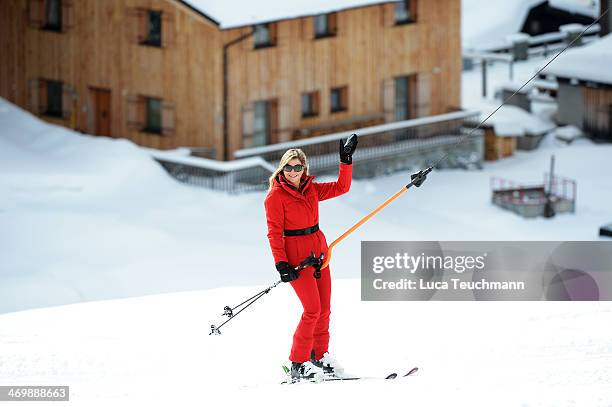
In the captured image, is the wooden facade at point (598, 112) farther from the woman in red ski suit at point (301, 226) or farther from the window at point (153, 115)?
the woman in red ski suit at point (301, 226)

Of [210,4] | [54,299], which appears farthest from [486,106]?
[54,299]

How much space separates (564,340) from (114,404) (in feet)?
15.9

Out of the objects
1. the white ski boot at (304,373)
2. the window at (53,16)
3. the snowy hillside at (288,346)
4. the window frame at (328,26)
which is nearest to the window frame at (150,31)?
the window at (53,16)

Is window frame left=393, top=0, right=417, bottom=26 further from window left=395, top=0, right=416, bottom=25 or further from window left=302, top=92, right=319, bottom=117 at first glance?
window left=302, top=92, right=319, bottom=117

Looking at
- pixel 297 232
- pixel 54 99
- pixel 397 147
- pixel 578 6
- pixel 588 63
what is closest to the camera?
pixel 297 232

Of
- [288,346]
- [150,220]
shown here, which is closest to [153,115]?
[150,220]

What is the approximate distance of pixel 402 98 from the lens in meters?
37.0

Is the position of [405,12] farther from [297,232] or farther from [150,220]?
[297,232]

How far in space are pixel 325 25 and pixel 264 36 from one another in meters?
1.98

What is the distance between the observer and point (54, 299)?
834 inches

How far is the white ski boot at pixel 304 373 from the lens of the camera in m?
15.0

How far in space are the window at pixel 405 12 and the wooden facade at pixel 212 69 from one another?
10 cm

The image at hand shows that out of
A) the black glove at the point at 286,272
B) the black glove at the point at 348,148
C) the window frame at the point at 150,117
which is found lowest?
the black glove at the point at 286,272

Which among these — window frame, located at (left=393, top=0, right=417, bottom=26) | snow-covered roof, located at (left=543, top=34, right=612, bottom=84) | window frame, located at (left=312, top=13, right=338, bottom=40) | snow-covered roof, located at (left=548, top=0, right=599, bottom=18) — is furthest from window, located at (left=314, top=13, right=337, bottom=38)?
snow-covered roof, located at (left=548, top=0, right=599, bottom=18)
